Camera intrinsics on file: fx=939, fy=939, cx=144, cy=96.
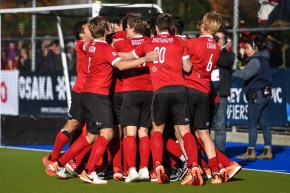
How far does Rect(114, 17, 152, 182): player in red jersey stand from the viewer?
12.2 metres

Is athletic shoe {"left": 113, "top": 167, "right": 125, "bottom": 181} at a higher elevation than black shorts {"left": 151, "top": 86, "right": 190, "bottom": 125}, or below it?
below

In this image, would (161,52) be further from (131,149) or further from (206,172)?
(206,172)

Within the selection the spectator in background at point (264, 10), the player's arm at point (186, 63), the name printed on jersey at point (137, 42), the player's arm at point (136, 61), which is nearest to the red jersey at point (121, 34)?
the name printed on jersey at point (137, 42)

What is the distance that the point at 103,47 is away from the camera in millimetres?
12031

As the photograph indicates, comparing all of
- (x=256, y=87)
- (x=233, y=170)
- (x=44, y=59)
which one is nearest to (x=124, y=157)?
(x=233, y=170)

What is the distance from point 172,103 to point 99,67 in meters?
1.06

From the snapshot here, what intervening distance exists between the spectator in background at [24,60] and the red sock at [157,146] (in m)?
12.6

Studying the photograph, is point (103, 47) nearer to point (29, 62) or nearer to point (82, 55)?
point (82, 55)

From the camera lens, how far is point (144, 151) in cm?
1217

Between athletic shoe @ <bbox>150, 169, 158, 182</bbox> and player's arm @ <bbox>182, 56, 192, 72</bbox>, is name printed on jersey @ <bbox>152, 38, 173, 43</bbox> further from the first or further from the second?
athletic shoe @ <bbox>150, 169, 158, 182</bbox>

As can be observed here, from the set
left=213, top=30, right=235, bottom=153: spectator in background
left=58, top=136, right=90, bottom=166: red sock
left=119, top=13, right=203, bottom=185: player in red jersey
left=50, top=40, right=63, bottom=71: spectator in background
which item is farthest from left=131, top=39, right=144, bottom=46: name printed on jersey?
left=50, top=40, right=63, bottom=71: spectator in background

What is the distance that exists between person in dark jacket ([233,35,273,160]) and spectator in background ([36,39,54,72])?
843 cm

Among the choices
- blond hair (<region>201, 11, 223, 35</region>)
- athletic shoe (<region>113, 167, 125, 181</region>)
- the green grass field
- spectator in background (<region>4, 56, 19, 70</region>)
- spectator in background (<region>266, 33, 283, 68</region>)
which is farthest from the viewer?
spectator in background (<region>4, 56, 19, 70</region>)

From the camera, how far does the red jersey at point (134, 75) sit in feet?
40.3
